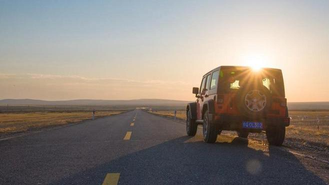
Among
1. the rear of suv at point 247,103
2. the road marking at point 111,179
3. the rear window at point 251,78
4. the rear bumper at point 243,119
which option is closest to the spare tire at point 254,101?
the rear of suv at point 247,103

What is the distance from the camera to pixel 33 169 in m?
5.54

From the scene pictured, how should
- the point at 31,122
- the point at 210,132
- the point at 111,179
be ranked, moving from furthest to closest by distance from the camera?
the point at 31,122, the point at 210,132, the point at 111,179

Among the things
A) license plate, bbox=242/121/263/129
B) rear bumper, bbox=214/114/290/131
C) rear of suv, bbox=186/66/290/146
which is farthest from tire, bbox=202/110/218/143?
license plate, bbox=242/121/263/129

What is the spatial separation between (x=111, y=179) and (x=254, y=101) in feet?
16.2

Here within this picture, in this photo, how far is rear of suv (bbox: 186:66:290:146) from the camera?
8328 millimetres

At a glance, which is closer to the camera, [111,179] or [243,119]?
[111,179]

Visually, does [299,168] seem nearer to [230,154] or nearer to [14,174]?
[230,154]

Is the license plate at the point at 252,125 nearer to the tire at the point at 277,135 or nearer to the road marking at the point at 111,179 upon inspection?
the tire at the point at 277,135

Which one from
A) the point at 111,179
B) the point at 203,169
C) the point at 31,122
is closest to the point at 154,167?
the point at 203,169

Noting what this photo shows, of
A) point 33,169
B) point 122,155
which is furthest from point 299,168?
point 33,169

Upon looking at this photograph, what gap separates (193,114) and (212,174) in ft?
21.8

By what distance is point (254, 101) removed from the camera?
832 cm

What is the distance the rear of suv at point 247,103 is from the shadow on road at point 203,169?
1300 mm

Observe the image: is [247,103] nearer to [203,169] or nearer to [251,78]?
[251,78]
